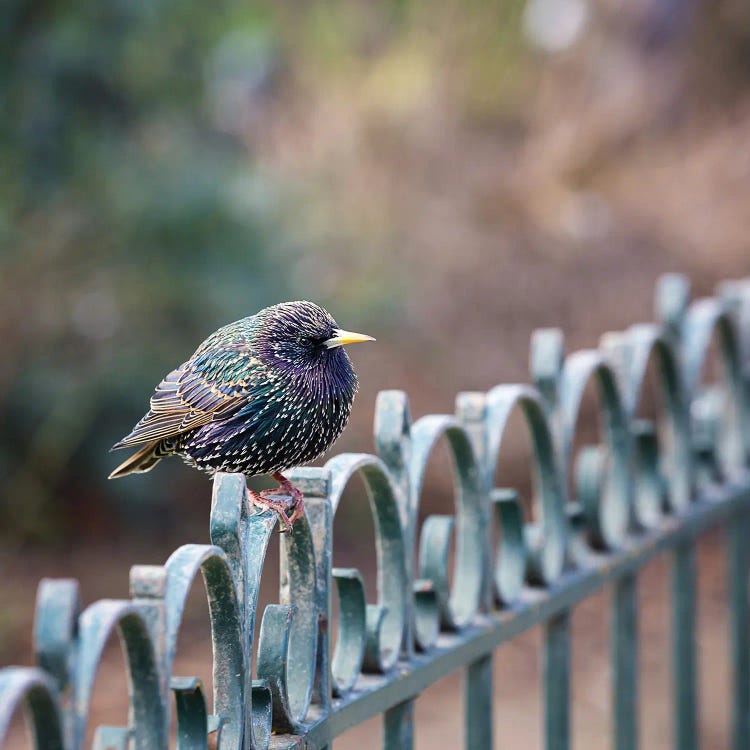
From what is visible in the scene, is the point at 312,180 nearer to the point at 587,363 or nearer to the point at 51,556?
the point at 51,556

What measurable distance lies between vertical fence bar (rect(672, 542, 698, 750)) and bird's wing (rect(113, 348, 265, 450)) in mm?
1211

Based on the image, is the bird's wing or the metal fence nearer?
the metal fence

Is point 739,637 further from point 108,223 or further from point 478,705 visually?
point 108,223

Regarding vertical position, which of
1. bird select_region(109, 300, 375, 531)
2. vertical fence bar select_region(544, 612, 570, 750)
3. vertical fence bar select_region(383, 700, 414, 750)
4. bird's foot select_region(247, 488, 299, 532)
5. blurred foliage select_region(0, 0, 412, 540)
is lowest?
vertical fence bar select_region(383, 700, 414, 750)

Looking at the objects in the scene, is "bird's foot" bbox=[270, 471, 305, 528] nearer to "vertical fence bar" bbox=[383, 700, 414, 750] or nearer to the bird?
the bird

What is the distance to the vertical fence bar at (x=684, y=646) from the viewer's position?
2.79m

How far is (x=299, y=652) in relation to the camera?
162 cm

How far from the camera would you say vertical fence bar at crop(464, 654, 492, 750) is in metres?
2.06

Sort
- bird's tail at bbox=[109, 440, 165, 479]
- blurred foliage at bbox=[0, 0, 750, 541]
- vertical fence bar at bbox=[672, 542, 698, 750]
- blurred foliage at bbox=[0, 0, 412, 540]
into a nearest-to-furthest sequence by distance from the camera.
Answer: bird's tail at bbox=[109, 440, 165, 479], vertical fence bar at bbox=[672, 542, 698, 750], blurred foliage at bbox=[0, 0, 412, 540], blurred foliage at bbox=[0, 0, 750, 541]

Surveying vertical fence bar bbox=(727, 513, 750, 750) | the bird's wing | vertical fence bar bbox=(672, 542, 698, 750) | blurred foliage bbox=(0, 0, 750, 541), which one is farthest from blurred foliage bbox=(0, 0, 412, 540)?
the bird's wing

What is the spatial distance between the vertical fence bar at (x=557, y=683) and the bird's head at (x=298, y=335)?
714 millimetres

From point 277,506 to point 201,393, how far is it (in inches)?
22.6

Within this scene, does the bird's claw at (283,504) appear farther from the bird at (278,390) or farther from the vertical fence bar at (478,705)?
the vertical fence bar at (478,705)

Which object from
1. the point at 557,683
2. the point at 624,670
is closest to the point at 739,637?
the point at 624,670
